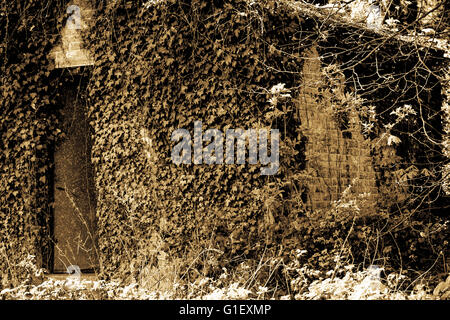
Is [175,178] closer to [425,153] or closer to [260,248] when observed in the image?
[260,248]

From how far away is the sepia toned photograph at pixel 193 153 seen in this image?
6316 mm

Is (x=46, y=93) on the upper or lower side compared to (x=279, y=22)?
lower

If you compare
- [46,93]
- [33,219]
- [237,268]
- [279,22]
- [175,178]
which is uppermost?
[279,22]

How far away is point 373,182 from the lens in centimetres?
804

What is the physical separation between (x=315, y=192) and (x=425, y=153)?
363 cm

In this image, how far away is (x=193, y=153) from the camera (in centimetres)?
661

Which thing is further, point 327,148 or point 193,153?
point 327,148

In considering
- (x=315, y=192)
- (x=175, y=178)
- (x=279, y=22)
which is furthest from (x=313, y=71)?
(x=175, y=178)

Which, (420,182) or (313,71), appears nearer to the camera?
(313,71)

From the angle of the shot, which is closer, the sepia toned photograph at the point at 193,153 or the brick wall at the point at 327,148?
the sepia toned photograph at the point at 193,153

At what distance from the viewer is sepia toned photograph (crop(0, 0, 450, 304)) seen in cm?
632

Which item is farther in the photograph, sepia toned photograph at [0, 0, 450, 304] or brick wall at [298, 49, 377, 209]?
brick wall at [298, 49, 377, 209]
